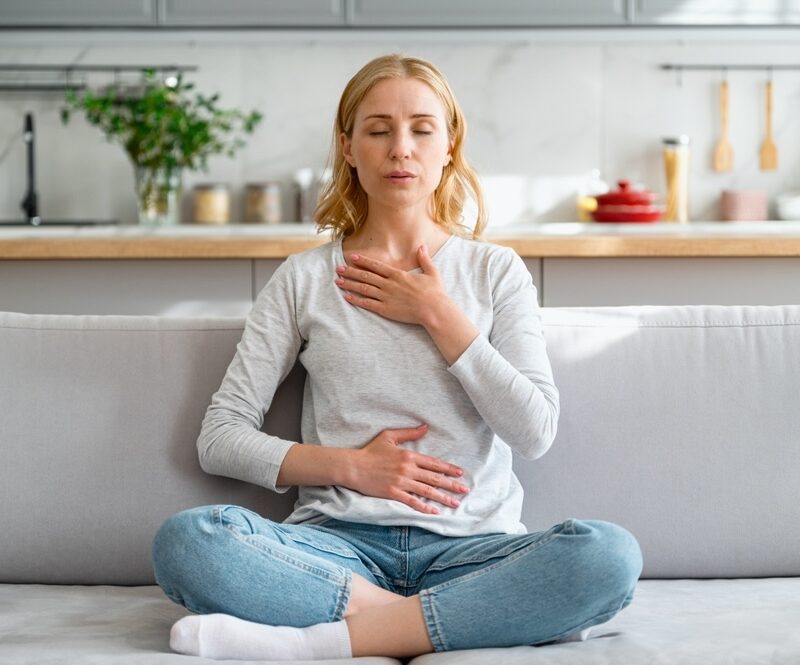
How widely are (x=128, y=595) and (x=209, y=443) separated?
0.26 metres

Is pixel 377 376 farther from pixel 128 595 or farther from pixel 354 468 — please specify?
pixel 128 595

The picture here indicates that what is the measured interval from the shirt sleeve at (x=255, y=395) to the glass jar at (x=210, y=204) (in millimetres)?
2189

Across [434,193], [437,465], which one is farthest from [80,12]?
[437,465]

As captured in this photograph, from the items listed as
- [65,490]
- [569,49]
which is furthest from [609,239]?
[65,490]

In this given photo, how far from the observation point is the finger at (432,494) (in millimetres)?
1597

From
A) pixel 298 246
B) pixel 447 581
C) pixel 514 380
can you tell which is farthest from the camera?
pixel 298 246

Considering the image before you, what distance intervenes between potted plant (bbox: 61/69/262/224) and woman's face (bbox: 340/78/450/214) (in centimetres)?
212

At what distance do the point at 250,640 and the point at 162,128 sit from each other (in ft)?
8.82

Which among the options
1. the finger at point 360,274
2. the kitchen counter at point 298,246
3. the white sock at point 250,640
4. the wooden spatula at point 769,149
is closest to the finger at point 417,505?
the white sock at point 250,640

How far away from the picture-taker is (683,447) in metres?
1.78

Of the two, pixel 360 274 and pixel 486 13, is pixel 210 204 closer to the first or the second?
pixel 486 13

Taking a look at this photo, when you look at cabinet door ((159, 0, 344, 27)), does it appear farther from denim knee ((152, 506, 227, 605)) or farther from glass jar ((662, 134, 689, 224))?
denim knee ((152, 506, 227, 605))

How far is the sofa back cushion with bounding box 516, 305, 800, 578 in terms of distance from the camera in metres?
1.77

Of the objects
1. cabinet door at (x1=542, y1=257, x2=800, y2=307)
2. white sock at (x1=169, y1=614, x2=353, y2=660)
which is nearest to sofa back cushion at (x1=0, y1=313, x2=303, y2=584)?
white sock at (x1=169, y1=614, x2=353, y2=660)
